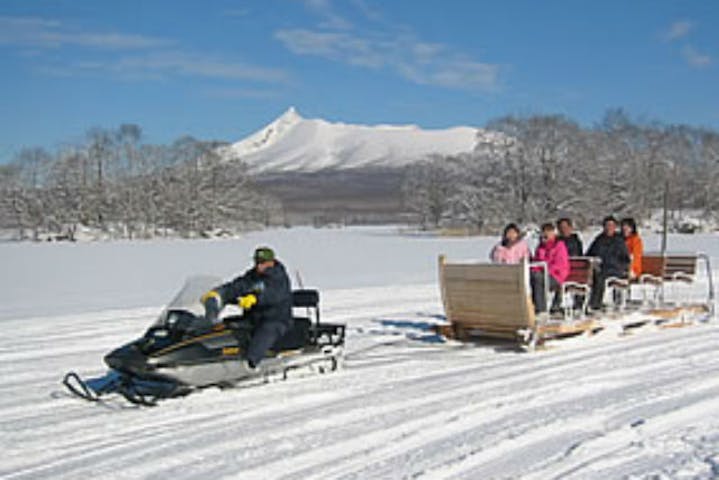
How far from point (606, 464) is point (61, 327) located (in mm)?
8515

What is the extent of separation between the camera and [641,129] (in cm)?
6531

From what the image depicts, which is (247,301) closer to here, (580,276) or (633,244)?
(580,276)

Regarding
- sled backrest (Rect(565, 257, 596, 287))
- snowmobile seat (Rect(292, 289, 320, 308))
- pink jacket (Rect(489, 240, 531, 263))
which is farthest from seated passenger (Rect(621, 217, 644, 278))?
snowmobile seat (Rect(292, 289, 320, 308))

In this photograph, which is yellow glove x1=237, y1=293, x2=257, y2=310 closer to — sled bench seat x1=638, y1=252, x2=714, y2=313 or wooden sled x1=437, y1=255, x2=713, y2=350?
wooden sled x1=437, y1=255, x2=713, y2=350

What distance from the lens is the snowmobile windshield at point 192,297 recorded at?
6.78 meters

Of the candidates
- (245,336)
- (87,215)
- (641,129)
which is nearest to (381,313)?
(245,336)

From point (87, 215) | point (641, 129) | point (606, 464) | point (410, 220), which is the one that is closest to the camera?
point (606, 464)

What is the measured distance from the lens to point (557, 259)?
9.67m

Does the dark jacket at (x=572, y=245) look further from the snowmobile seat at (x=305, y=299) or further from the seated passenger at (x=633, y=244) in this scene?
the snowmobile seat at (x=305, y=299)

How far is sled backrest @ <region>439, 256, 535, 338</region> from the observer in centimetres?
841

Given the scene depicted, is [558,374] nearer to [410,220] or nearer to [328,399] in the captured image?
[328,399]

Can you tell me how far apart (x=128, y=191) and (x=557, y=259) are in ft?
173

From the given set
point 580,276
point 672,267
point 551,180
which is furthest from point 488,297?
point 551,180

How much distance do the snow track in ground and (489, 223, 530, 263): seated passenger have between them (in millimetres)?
1194
